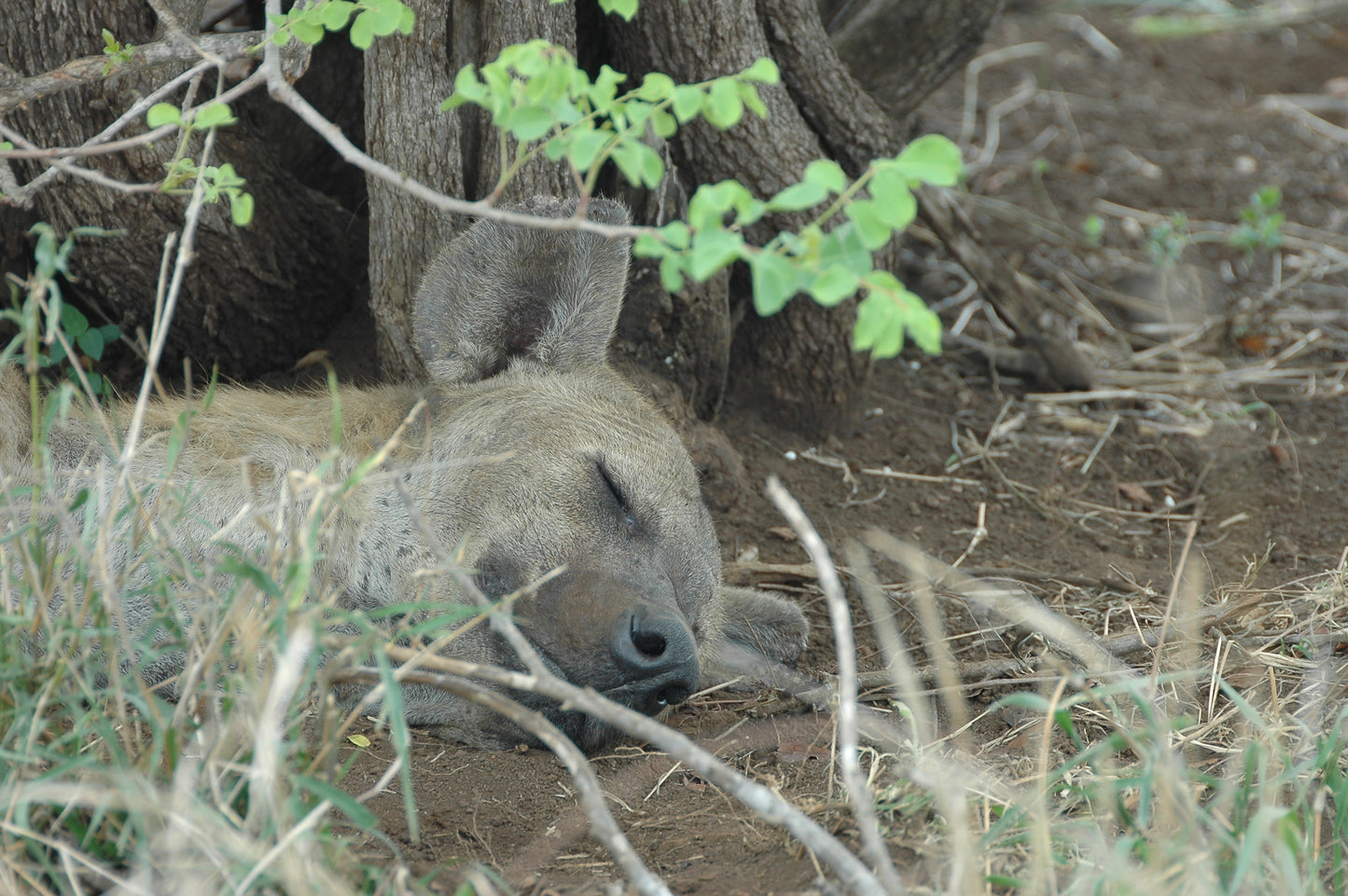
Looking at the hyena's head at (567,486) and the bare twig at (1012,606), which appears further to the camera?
the hyena's head at (567,486)

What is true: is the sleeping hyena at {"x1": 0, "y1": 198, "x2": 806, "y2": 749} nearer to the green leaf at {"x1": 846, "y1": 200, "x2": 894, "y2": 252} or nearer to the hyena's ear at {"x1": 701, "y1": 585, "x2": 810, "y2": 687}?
the hyena's ear at {"x1": 701, "y1": 585, "x2": 810, "y2": 687}

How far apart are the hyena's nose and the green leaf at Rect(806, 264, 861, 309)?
978mm

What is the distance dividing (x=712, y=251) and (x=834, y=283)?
170 mm

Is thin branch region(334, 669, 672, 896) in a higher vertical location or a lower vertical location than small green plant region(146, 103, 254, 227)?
Result: lower

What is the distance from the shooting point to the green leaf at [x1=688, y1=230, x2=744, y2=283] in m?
1.61

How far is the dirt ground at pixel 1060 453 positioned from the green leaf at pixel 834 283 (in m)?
1.01

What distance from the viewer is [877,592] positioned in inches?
132

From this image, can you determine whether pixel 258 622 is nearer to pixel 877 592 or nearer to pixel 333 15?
pixel 333 15

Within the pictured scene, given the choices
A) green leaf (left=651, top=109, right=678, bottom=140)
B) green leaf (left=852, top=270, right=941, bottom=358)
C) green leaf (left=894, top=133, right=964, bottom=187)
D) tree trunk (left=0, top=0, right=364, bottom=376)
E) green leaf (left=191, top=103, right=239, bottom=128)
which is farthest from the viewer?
tree trunk (left=0, top=0, right=364, bottom=376)

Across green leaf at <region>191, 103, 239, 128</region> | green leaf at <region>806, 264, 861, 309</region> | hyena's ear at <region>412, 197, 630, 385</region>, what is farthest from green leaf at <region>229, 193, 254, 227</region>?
green leaf at <region>806, 264, 861, 309</region>

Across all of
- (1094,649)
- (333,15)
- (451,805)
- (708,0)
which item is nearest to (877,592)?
(1094,649)

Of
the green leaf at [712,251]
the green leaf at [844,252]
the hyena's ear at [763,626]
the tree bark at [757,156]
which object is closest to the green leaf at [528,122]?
the green leaf at [712,251]

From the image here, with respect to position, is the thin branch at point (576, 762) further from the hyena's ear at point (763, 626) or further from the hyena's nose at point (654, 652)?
the hyena's ear at point (763, 626)

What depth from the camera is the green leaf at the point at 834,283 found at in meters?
1.61
